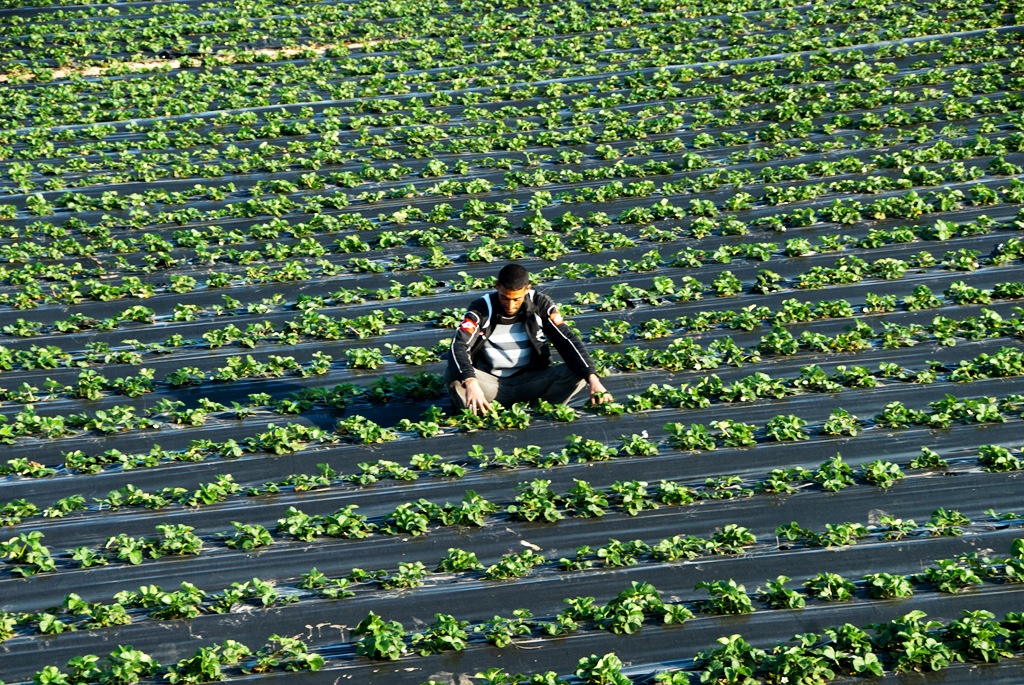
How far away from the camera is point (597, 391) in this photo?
8797 mm

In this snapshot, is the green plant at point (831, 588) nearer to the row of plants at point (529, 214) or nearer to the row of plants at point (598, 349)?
the row of plants at point (598, 349)

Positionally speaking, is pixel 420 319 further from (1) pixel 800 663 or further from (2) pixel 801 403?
(1) pixel 800 663

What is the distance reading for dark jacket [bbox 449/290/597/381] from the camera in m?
8.86

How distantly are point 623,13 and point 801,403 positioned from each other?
41.5 ft

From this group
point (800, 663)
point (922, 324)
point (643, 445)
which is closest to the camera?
point (800, 663)

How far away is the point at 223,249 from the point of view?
12.4 meters

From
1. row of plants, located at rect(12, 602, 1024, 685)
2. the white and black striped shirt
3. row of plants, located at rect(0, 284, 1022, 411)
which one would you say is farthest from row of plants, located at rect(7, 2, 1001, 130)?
row of plants, located at rect(12, 602, 1024, 685)

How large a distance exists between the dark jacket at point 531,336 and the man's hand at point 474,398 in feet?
0.23

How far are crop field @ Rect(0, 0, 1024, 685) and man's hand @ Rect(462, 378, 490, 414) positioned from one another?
15 centimetres

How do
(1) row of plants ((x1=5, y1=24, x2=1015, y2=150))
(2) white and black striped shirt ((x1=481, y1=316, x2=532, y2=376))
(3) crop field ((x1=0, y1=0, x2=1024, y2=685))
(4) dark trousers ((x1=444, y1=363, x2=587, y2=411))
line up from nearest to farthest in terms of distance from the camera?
(3) crop field ((x1=0, y1=0, x2=1024, y2=685)) → (4) dark trousers ((x1=444, y1=363, x2=587, y2=411)) → (2) white and black striped shirt ((x1=481, y1=316, x2=532, y2=376)) → (1) row of plants ((x1=5, y1=24, x2=1015, y2=150))

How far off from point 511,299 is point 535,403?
2.76 feet

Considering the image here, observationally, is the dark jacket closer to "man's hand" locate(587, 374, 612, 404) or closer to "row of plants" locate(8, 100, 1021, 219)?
"man's hand" locate(587, 374, 612, 404)

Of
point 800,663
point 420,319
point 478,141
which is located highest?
point 478,141

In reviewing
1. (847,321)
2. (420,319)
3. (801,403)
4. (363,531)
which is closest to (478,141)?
(420,319)
